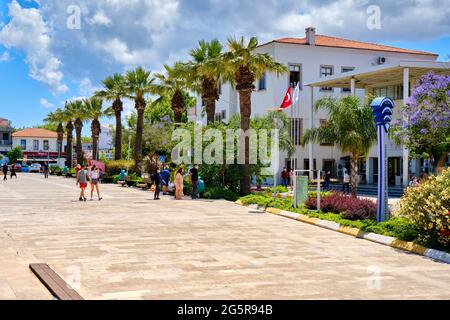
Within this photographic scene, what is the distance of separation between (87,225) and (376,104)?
8.66 meters

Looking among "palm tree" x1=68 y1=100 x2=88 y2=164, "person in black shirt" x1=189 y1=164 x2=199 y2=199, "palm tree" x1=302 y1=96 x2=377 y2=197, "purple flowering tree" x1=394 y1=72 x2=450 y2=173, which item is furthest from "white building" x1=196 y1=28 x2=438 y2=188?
"palm tree" x1=68 y1=100 x2=88 y2=164

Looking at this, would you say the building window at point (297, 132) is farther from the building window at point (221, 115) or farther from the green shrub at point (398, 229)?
the green shrub at point (398, 229)

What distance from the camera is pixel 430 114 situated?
2155 centimetres

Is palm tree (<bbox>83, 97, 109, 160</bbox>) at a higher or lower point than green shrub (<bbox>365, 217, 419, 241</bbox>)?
higher

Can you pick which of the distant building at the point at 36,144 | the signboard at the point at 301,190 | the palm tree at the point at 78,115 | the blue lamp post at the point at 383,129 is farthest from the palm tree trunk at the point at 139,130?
the distant building at the point at 36,144

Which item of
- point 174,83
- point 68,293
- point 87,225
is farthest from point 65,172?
point 68,293

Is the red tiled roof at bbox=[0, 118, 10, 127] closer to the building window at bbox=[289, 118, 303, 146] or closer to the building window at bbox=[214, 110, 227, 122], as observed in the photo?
the building window at bbox=[214, 110, 227, 122]

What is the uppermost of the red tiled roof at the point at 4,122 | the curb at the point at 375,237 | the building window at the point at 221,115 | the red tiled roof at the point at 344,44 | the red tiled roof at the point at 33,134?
the red tiled roof at the point at 344,44

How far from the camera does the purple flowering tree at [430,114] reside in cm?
2123

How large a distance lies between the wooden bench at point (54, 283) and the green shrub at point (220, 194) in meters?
16.4

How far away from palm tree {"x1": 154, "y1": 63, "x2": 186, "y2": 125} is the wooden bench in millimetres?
27712

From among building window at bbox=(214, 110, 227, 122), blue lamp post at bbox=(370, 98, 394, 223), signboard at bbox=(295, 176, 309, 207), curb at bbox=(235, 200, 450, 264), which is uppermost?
building window at bbox=(214, 110, 227, 122)

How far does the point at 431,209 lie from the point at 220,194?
15230 millimetres

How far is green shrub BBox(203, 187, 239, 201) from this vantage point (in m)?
25.5
